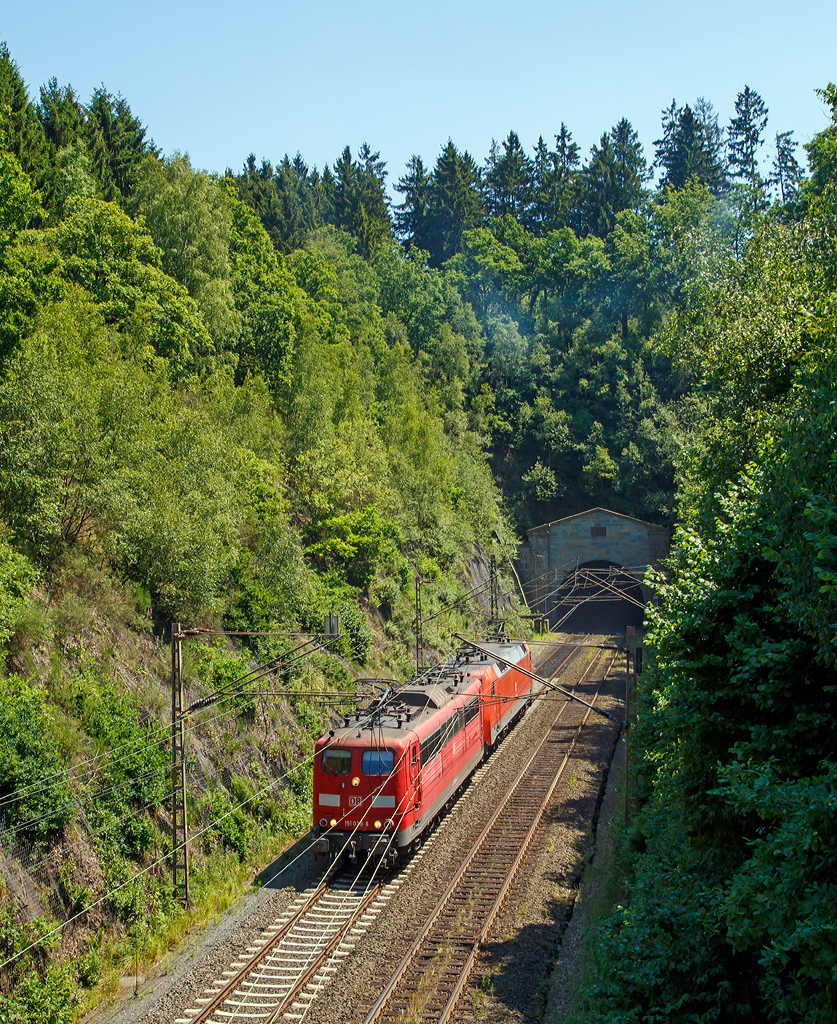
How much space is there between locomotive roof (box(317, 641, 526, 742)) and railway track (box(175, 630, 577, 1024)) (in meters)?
2.94

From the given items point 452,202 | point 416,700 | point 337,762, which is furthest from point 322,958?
point 452,202

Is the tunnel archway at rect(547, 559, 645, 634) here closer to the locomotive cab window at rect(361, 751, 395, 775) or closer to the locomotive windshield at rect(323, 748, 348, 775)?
the locomotive windshield at rect(323, 748, 348, 775)

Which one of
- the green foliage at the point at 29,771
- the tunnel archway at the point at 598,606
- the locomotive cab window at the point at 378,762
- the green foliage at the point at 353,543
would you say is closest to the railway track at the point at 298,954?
the locomotive cab window at the point at 378,762

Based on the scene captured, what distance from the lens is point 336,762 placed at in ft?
60.7

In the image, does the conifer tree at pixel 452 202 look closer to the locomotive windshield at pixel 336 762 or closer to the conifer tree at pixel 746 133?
the conifer tree at pixel 746 133

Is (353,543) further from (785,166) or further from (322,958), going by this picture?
(785,166)

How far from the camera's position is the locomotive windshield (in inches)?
725

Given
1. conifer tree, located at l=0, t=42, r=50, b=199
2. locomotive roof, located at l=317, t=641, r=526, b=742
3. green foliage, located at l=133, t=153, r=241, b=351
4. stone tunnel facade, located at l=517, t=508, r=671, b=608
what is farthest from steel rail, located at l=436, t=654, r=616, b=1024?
conifer tree, located at l=0, t=42, r=50, b=199

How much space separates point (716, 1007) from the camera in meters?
9.77

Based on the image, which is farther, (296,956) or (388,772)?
(388,772)

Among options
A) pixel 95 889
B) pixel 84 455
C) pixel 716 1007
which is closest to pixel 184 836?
pixel 95 889

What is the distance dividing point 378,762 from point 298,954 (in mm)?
4303

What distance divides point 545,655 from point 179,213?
97.6 ft

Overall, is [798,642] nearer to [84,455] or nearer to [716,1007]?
[716,1007]
